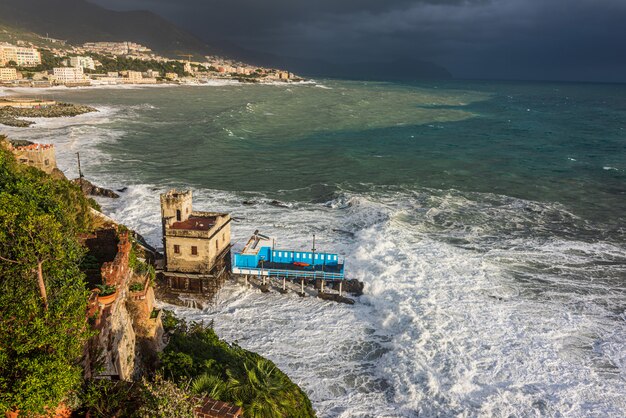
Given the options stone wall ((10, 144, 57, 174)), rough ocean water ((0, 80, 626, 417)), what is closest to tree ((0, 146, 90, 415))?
rough ocean water ((0, 80, 626, 417))

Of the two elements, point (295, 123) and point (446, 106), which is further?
point (446, 106)

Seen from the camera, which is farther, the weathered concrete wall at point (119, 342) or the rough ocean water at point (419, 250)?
the rough ocean water at point (419, 250)

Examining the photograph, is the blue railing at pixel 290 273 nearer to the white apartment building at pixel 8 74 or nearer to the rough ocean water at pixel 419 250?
the rough ocean water at pixel 419 250

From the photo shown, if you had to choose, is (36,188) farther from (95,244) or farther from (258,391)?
(258,391)

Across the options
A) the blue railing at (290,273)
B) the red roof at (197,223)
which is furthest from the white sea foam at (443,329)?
Result: the red roof at (197,223)

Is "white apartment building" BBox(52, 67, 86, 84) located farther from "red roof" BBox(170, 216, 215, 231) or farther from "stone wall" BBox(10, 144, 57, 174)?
"red roof" BBox(170, 216, 215, 231)

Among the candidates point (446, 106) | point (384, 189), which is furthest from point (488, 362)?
point (446, 106)
